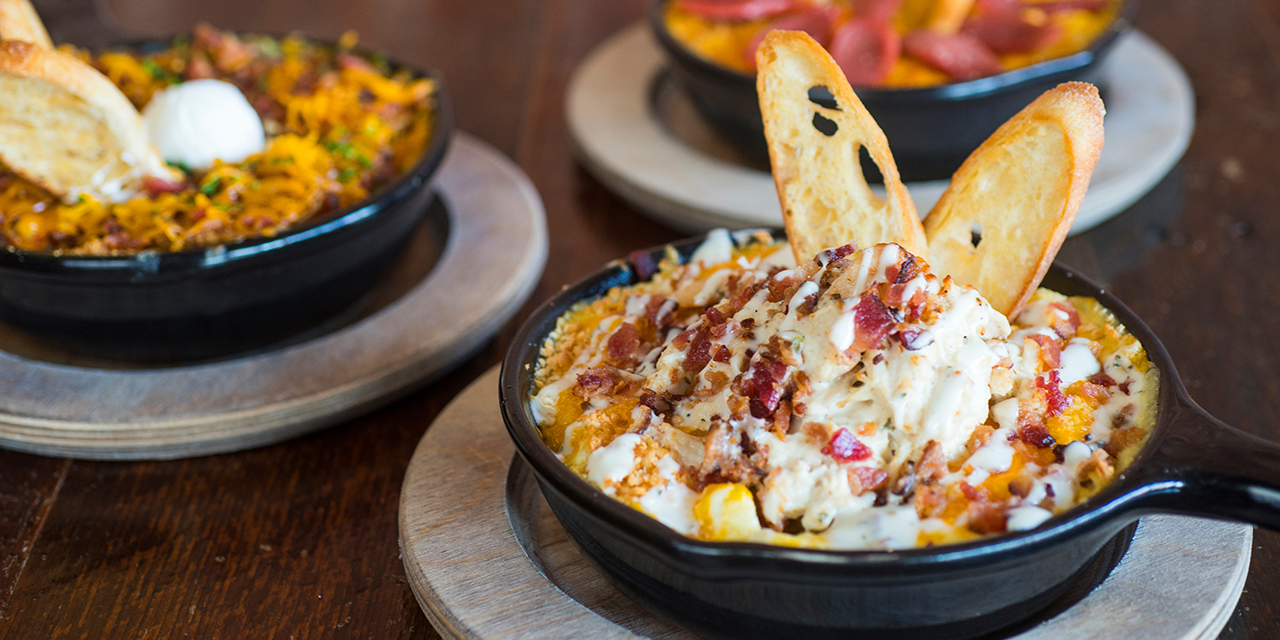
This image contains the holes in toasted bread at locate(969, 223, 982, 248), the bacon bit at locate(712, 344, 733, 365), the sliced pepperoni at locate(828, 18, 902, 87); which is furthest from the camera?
the sliced pepperoni at locate(828, 18, 902, 87)

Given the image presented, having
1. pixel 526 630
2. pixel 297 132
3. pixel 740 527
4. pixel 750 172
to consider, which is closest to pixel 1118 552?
pixel 740 527

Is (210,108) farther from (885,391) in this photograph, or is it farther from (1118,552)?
(1118,552)

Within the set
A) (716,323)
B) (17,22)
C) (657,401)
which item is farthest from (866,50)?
(17,22)

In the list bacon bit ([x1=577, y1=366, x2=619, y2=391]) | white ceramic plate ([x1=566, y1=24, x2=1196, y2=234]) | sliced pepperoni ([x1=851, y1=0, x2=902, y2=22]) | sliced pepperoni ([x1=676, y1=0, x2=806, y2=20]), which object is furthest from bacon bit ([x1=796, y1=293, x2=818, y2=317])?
sliced pepperoni ([x1=676, y1=0, x2=806, y2=20])

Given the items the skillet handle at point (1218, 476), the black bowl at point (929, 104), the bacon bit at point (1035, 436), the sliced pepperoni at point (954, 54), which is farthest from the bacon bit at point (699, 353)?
the sliced pepperoni at point (954, 54)

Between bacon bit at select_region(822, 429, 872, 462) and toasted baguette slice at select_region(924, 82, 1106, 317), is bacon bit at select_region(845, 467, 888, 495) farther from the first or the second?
toasted baguette slice at select_region(924, 82, 1106, 317)
